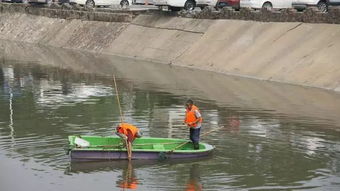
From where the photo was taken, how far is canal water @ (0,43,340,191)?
19.7 metres

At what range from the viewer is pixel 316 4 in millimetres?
47719

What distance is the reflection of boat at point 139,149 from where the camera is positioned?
21000mm

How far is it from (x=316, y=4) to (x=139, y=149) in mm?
29318

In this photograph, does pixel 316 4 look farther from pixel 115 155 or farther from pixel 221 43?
pixel 115 155

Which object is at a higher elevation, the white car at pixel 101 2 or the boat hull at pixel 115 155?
the white car at pixel 101 2

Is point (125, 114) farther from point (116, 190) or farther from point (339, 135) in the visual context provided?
point (116, 190)

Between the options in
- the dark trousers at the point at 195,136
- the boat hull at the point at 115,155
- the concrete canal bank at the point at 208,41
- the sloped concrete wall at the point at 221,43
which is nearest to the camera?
the boat hull at the point at 115,155

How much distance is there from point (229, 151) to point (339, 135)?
197 inches

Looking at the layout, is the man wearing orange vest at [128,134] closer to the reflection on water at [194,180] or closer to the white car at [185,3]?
the reflection on water at [194,180]

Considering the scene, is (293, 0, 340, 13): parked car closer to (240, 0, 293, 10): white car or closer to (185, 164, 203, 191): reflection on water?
(240, 0, 293, 10): white car

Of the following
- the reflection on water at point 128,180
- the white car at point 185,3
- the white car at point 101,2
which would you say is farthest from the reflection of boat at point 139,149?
the white car at point 101,2

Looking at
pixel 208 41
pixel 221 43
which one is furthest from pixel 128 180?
pixel 208 41

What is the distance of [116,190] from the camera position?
A: 736 inches

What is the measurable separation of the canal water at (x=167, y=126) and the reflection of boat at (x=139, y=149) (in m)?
0.24
